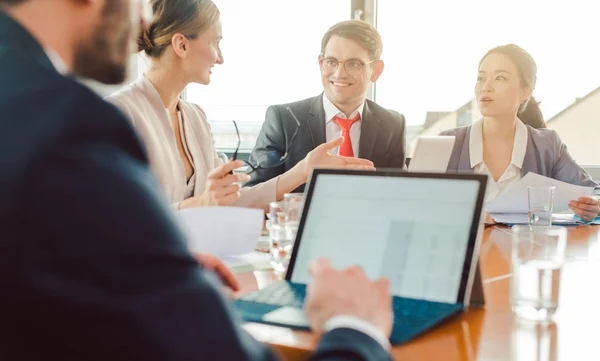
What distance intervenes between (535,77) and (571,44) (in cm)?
55

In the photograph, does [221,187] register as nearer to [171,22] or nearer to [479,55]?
[171,22]

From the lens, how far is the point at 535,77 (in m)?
3.20

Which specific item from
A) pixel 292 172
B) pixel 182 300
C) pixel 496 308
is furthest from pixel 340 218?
pixel 292 172

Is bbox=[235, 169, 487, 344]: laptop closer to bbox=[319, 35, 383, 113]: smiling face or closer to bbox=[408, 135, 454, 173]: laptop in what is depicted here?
bbox=[408, 135, 454, 173]: laptop

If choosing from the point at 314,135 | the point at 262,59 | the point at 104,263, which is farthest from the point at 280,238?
the point at 262,59

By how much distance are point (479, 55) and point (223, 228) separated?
2517 millimetres

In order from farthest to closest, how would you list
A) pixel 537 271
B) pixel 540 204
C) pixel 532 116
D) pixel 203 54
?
pixel 532 116 → pixel 203 54 → pixel 540 204 → pixel 537 271

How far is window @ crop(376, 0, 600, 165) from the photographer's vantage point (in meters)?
3.58

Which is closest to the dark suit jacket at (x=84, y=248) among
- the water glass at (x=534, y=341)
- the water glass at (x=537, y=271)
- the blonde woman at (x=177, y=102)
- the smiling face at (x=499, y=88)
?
the water glass at (x=534, y=341)

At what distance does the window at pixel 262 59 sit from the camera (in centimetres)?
413

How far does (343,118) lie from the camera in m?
3.13

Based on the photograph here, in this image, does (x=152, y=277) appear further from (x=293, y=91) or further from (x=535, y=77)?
(x=293, y=91)

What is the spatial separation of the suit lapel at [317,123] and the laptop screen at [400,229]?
176 cm

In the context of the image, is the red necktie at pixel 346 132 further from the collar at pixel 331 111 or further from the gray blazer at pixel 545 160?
the gray blazer at pixel 545 160
